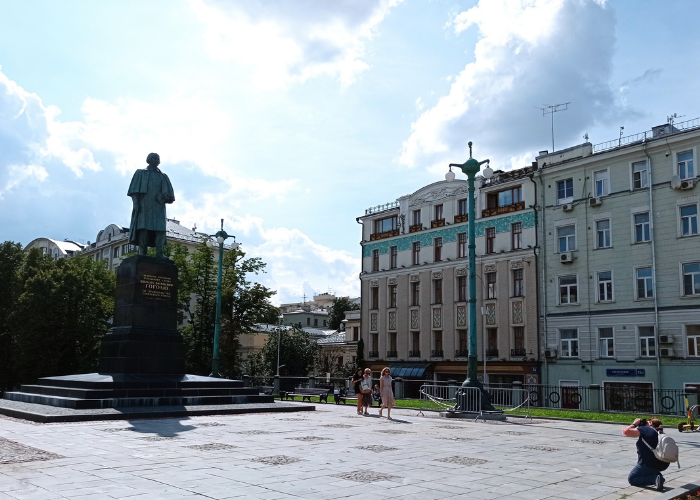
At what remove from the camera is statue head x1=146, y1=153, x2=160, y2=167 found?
72.7ft

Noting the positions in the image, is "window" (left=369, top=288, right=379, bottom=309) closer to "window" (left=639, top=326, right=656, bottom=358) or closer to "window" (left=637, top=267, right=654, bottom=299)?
"window" (left=637, top=267, right=654, bottom=299)

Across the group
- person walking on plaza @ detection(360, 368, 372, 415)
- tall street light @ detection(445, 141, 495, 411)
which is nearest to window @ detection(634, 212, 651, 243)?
tall street light @ detection(445, 141, 495, 411)

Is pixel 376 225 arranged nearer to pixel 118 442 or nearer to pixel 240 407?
pixel 240 407

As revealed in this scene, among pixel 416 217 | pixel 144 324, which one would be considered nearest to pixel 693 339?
pixel 416 217

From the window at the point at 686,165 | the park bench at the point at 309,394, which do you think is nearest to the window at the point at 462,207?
the window at the point at 686,165

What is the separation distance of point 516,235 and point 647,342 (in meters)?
11.4

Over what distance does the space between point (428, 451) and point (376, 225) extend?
1761 inches

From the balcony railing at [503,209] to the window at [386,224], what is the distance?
30.8ft

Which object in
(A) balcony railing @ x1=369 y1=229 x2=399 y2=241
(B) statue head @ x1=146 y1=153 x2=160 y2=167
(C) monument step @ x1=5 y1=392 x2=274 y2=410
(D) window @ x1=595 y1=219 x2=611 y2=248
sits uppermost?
(A) balcony railing @ x1=369 y1=229 x2=399 y2=241

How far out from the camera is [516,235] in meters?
43.8

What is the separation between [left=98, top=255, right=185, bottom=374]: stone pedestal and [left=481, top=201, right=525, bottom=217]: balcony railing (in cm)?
2846

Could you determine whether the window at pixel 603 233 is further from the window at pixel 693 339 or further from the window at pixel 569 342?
the window at pixel 693 339

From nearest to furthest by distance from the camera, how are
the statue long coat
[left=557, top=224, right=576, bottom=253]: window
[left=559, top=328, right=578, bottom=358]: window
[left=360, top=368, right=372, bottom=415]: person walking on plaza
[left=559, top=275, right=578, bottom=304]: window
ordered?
[left=360, top=368, right=372, bottom=415]: person walking on plaza, the statue long coat, [left=559, top=328, right=578, bottom=358]: window, [left=559, top=275, right=578, bottom=304]: window, [left=557, top=224, right=576, bottom=253]: window

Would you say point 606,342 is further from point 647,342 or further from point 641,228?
point 641,228
